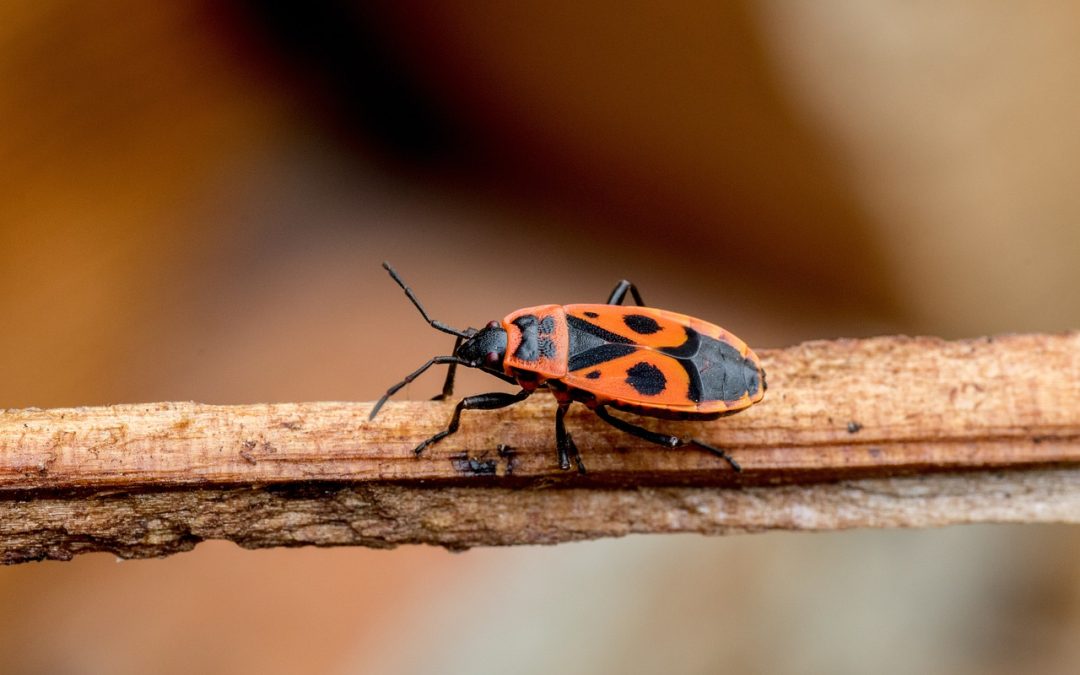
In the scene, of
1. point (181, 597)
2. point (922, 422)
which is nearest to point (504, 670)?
point (181, 597)

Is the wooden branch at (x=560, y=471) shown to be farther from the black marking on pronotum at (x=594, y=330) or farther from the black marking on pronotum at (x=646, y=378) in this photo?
the black marking on pronotum at (x=594, y=330)

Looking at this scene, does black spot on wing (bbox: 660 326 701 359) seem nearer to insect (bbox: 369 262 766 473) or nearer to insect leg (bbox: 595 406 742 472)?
insect (bbox: 369 262 766 473)

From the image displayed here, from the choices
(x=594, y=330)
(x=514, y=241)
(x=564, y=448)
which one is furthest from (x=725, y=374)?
(x=514, y=241)

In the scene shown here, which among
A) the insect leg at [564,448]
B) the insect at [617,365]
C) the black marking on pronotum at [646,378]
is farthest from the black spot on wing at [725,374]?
the insect leg at [564,448]

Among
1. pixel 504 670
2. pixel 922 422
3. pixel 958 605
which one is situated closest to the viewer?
pixel 922 422

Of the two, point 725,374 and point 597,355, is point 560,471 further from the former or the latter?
point 725,374

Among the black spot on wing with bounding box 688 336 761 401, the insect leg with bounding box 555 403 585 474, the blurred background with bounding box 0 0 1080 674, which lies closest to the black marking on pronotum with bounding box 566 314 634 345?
the black spot on wing with bounding box 688 336 761 401

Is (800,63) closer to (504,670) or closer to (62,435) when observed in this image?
(504,670)
